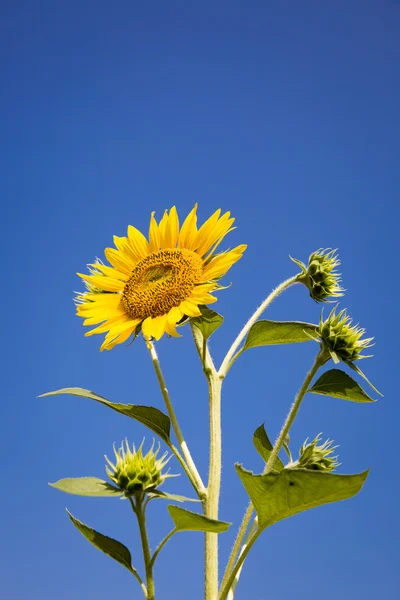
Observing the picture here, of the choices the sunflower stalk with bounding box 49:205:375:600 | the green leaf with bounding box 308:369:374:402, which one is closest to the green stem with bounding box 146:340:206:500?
the sunflower stalk with bounding box 49:205:375:600

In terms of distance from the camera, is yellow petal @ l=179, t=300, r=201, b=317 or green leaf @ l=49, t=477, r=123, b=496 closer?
green leaf @ l=49, t=477, r=123, b=496

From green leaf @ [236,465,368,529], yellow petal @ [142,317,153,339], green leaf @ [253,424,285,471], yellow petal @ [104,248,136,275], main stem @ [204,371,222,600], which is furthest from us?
yellow petal @ [104,248,136,275]

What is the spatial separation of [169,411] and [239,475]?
71 cm

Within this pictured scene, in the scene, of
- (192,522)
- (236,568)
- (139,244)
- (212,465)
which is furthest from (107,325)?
(236,568)

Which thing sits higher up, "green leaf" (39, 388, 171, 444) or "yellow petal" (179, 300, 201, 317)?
"yellow petal" (179, 300, 201, 317)

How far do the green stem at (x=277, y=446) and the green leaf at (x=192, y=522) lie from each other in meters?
0.27

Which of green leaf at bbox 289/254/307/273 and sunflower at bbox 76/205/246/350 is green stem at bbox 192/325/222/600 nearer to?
sunflower at bbox 76/205/246/350

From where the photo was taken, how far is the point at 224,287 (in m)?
2.96

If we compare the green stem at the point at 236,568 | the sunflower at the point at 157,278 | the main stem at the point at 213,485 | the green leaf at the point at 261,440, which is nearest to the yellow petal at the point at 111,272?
the sunflower at the point at 157,278

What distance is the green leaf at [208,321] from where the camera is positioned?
295 centimetres

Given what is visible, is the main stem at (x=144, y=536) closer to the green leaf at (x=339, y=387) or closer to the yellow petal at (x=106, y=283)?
the green leaf at (x=339, y=387)

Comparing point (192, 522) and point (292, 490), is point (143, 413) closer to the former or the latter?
point (192, 522)

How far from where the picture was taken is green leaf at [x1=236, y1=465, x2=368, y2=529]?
7.35 ft

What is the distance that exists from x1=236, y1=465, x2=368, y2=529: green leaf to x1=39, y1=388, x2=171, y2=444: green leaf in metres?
0.61
